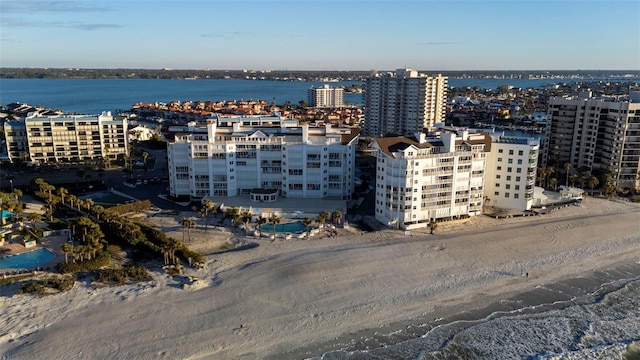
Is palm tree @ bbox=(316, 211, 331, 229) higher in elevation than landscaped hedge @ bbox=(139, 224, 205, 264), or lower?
higher

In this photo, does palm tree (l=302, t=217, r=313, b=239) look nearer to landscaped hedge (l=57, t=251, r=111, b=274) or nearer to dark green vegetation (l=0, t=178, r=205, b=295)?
dark green vegetation (l=0, t=178, r=205, b=295)

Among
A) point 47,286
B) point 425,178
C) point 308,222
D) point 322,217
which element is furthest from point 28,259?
point 425,178

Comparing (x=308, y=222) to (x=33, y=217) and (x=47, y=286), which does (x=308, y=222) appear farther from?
(x=33, y=217)

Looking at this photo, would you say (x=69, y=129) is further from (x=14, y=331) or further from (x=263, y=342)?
(x=263, y=342)

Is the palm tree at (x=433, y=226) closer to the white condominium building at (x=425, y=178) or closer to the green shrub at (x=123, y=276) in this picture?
the white condominium building at (x=425, y=178)

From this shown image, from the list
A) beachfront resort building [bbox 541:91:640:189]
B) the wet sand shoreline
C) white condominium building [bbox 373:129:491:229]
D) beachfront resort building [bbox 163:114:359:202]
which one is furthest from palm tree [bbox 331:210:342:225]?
beachfront resort building [bbox 541:91:640:189]

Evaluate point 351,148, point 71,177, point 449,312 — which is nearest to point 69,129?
point 71,177
